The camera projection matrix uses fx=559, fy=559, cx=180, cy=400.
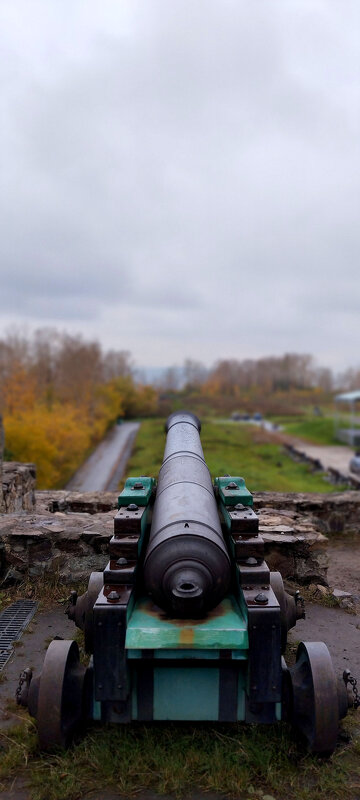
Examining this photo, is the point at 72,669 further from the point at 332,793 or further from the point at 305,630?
the point at 305,630

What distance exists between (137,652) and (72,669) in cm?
46

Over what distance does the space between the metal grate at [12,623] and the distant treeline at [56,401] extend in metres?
14.9

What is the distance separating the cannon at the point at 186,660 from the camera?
3.23 metres

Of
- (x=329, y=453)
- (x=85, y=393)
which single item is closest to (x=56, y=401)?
(x=85, y=393)

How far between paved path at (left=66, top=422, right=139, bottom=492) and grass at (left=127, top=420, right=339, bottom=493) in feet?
2.28

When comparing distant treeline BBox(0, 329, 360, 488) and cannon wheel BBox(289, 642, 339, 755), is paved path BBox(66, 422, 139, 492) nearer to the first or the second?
distant treeline BBox(0, 329, 360, 488)

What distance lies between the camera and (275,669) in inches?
129

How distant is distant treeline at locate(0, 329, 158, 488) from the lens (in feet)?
66.9

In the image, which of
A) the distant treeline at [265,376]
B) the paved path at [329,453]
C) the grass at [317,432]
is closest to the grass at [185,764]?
the paved path at [329,453]

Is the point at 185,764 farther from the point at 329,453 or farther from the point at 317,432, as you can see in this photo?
the point at 317,432

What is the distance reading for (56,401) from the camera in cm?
3512

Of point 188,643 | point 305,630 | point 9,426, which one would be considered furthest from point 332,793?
point 9,426

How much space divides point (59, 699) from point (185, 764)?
2.62ft

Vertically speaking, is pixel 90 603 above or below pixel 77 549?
above
